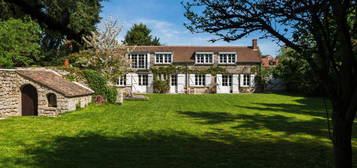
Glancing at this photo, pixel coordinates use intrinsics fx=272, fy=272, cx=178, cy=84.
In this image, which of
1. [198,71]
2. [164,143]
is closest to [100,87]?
[164,143]

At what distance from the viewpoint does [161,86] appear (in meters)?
32.7

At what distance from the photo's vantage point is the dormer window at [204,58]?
111ft

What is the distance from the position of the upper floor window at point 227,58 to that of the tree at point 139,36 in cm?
2108

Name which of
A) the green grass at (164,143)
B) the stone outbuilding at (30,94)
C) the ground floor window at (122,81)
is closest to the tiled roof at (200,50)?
the ground floor window at (122,81)

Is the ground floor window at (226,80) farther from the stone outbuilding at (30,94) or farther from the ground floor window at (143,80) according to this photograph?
the stone outbuilding at (30,94)

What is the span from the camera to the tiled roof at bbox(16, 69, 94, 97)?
13.9m

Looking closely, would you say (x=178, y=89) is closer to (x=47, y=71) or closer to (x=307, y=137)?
(x=47, y=71)

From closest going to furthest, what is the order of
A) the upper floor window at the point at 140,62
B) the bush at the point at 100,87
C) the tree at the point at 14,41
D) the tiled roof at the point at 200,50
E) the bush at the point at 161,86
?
the bush at the point at 100,87
the tree at the point at 14,41
the bush at the point at 161,86
the tiled roof at the point at 200,50
the upper floor window at the point at 140,62

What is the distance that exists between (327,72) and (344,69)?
209 millimetres

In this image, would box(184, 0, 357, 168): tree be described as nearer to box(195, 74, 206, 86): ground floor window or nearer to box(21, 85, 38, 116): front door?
box(21, 85, 38, 116): front door

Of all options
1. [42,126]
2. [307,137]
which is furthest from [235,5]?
[42,126]

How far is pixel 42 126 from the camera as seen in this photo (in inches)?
414

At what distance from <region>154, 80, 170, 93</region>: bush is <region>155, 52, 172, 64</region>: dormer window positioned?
2.84 metres

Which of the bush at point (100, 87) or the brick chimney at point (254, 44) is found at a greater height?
the brick chimney at point (254, 44)
